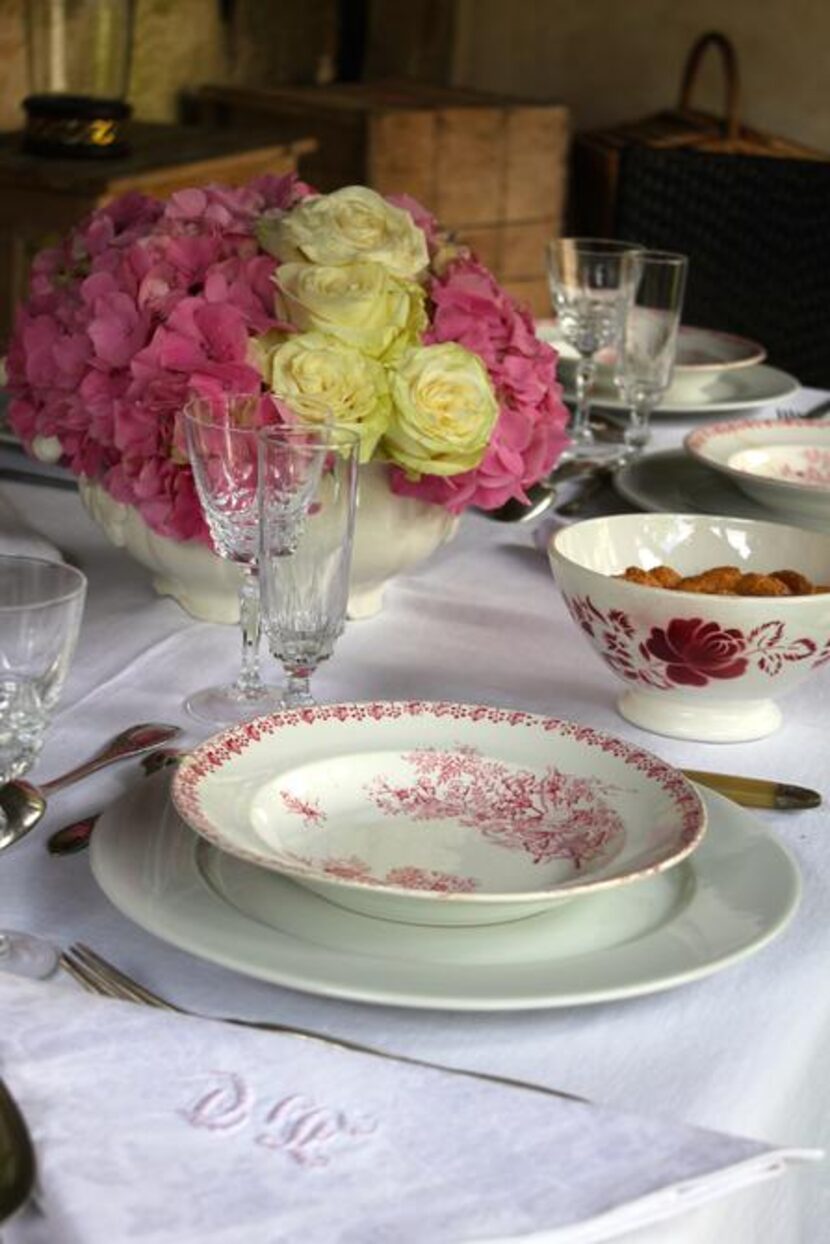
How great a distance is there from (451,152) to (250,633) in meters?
2.86

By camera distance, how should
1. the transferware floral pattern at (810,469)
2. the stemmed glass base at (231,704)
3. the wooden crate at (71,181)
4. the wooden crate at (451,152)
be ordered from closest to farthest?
1. the stemmed glass base at (231,704)
2. the transferware floral pattern at (810,469)
3. the wooden crate at (71,181)
4. the wooden crate at (451,152)

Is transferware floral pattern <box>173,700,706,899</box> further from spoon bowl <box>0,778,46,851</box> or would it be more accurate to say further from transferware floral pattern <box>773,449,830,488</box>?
transferware floral pattern <box>773,449,830,488</box>

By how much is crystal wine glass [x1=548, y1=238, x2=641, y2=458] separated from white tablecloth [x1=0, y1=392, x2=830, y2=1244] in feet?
1.13

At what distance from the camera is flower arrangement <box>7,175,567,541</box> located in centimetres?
109

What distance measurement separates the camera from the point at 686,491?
1460mm

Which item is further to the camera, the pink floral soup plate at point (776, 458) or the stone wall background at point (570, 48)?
the stone wall background at point (570, 48)

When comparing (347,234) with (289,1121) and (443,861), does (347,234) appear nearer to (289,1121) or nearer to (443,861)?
(443,861)

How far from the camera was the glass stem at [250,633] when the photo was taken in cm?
106

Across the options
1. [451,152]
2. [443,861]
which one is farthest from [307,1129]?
[451,152]

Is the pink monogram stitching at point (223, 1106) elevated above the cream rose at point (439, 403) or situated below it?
below

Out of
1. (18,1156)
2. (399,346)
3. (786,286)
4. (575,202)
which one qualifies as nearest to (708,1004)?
(18,1156)

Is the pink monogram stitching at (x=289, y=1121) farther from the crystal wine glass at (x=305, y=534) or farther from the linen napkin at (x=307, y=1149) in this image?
the crystal wine glass at (x=305, y=534)

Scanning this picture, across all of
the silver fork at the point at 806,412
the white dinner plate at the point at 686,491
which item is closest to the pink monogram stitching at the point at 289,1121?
the white dinner plate at the point at 686,491

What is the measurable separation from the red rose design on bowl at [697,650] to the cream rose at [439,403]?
172 millimetres
